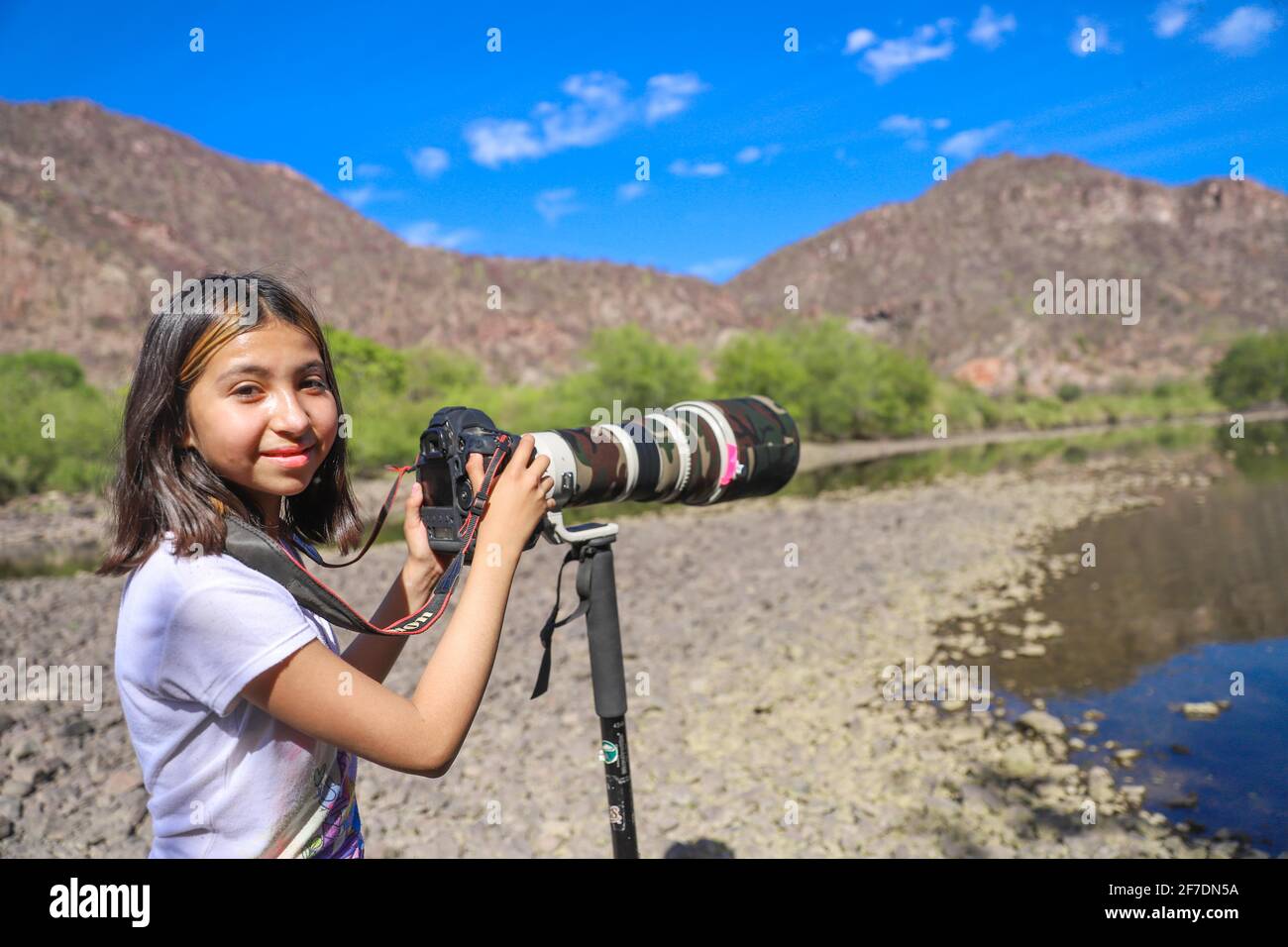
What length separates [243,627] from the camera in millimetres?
903

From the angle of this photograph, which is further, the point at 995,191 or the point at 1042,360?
the point at 995,191

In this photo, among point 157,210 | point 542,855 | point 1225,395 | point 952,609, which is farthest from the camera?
point 157,210

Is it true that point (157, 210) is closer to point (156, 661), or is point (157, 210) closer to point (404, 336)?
point (404, 336)

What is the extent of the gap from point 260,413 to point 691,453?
1016 millimetres

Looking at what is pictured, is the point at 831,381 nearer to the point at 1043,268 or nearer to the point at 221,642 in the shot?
the point at 221,642

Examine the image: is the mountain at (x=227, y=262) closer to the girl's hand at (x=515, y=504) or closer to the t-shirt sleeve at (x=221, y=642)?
the girl's hand at (x=515, y=504)

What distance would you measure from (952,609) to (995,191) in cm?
10123

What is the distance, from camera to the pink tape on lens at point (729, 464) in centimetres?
188

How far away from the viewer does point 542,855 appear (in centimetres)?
301

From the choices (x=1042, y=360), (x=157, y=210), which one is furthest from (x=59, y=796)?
(x=157, y=210)

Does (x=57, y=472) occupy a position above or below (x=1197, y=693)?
above

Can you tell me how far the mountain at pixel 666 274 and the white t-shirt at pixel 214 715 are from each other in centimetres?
5321

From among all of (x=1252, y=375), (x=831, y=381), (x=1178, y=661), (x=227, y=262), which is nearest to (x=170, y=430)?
(x=1178, y=661)
